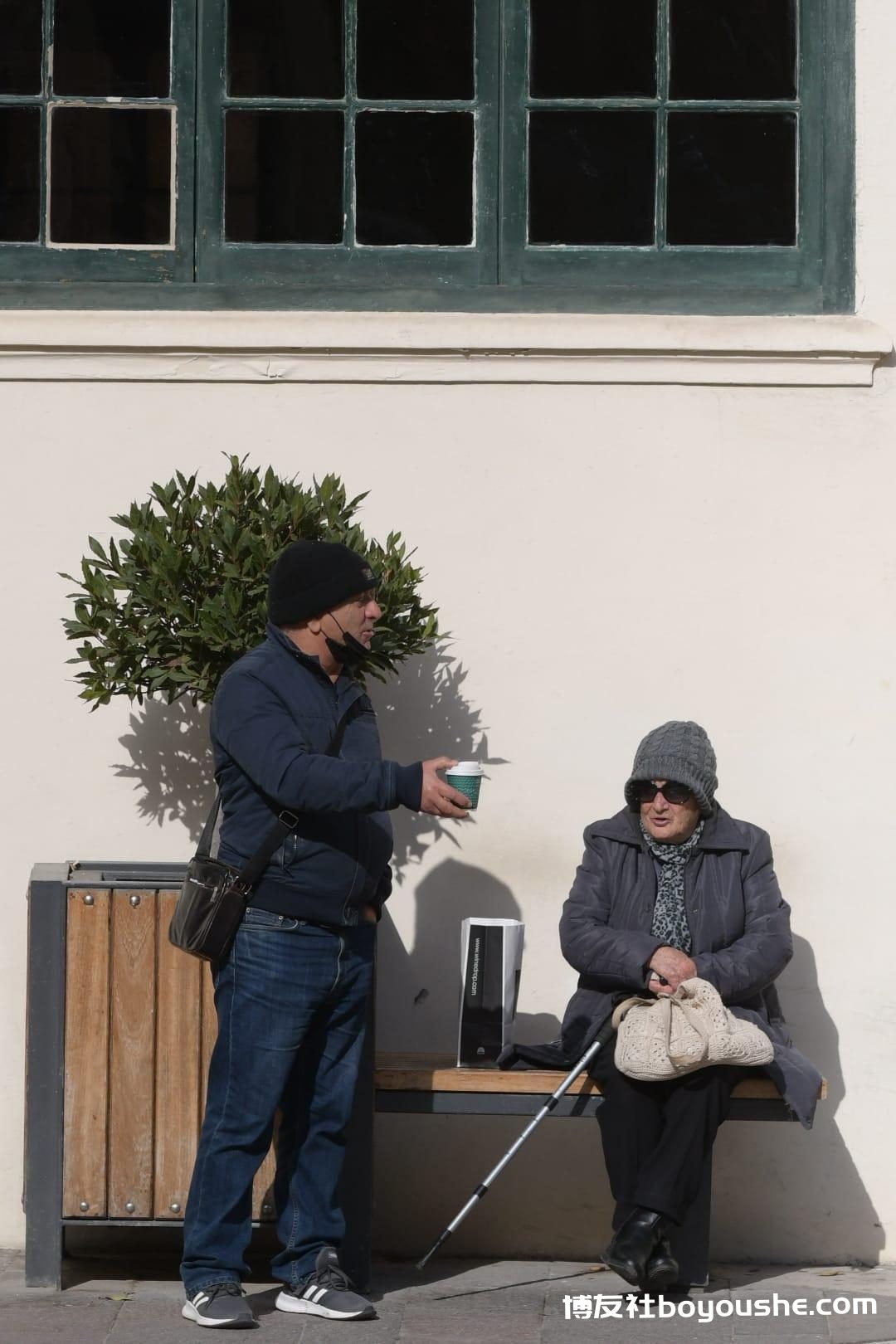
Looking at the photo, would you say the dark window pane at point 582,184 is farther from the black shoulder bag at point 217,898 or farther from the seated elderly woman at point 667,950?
the black shoulder bag at point 217,898

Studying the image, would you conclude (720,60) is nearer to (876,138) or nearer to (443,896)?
(876,138)

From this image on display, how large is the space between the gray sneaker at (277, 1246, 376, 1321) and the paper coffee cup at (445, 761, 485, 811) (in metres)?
1.33

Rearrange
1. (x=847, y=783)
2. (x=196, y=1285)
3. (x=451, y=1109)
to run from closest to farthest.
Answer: (x=196, y=1285) < (x=451, y=1109) < (x=847, y=783)

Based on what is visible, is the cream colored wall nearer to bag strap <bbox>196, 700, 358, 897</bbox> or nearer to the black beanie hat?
the black beanie hat

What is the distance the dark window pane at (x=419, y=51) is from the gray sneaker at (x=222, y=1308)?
3.68 meters

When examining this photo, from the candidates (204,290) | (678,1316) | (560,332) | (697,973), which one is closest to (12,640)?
(204,290)

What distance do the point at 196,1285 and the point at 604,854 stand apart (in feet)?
5.32

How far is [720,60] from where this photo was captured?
19.8 ft

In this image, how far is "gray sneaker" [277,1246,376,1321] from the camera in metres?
4.92

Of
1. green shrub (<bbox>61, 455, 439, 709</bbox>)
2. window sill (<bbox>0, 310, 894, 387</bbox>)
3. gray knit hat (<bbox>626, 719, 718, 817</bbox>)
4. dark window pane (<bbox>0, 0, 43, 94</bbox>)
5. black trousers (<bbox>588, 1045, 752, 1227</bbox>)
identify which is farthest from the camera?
dark window pane (<bbox>0, 0, 43, 94</bbox>)

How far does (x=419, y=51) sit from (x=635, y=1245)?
3.73 metres

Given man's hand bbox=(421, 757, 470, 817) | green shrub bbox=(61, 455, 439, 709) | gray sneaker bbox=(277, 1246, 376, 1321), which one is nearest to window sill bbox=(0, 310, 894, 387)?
green shrub bbox=(61, 455, 439, 709)

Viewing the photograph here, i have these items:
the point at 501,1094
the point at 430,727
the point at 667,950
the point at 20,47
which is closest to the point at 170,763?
the point at 430,727

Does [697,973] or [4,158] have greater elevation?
[4,158]
